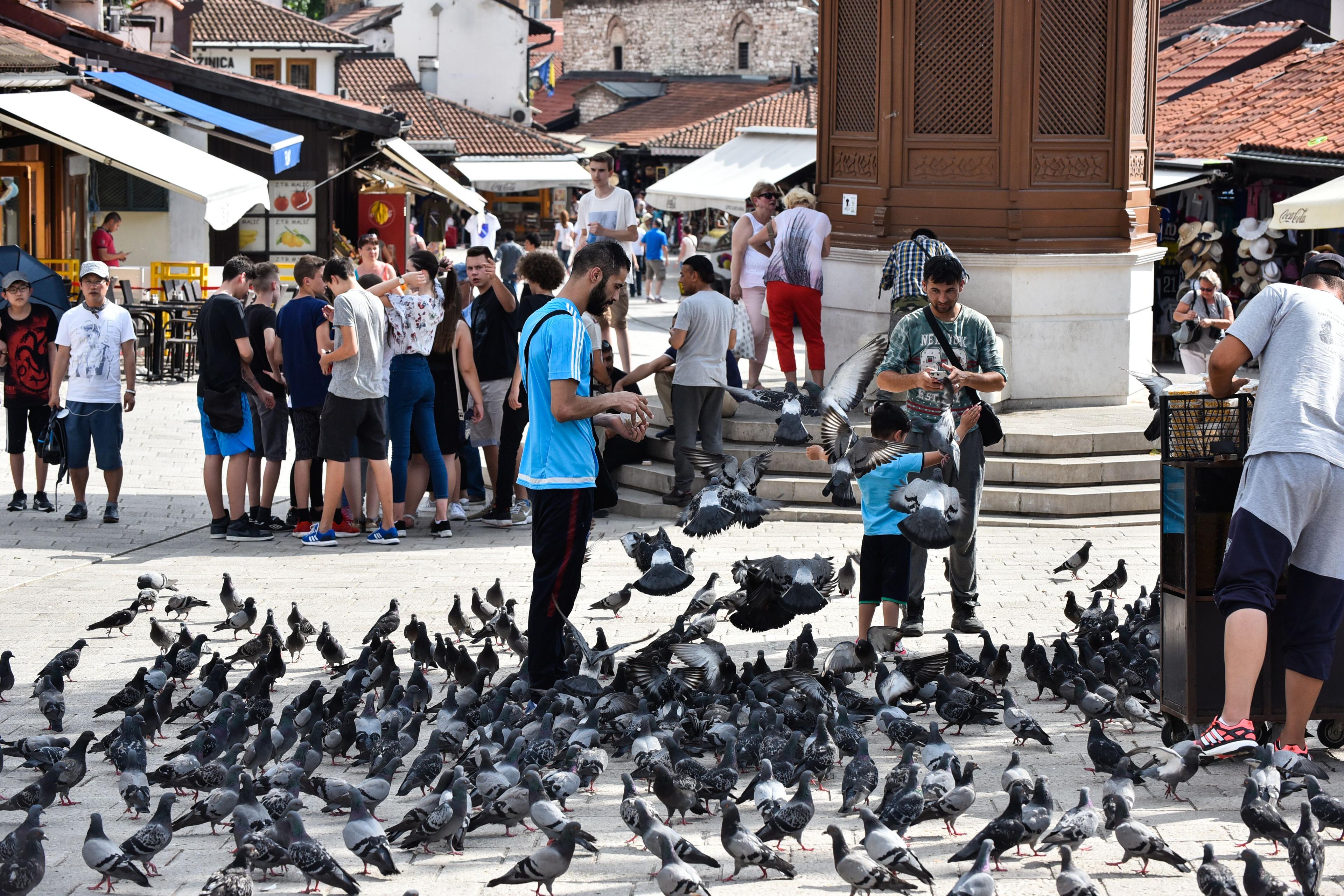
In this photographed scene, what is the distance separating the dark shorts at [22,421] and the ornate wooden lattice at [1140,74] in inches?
352

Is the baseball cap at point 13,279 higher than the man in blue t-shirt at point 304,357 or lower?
higher

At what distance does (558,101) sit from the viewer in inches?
2672

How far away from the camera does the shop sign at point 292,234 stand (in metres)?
26.7

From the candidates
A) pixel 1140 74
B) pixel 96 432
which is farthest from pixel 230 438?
pixel 1140 74

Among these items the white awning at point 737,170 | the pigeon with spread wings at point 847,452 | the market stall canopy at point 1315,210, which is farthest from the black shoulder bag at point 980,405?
the white awning at point 737,170

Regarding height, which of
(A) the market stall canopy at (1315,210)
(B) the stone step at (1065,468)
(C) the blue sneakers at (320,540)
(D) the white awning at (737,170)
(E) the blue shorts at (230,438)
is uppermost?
(D) the white awning at (737,170)

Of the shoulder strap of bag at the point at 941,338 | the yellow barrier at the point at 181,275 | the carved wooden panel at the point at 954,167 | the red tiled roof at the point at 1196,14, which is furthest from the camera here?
the red tiled roof at the point at 1196,14

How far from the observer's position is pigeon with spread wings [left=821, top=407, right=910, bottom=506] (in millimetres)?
7844

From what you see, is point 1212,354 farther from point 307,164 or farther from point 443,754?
point 307,164

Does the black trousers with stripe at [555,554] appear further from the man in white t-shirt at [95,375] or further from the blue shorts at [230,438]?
the man in white t-shirt at [95,375]

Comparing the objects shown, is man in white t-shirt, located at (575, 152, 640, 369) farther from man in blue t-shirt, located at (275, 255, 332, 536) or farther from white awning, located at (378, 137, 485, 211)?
white awning, located at (378, 137, 485, 211)

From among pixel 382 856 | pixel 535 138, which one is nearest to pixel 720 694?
pixel 382 856

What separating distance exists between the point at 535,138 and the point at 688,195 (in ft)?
69.4

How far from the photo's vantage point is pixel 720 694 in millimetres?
7219
